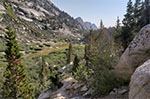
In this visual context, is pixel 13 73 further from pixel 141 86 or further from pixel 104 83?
pixel 141 86

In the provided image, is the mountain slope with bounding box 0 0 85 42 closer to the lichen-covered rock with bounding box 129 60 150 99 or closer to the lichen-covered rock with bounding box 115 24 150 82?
the lichen-covered rock with bounding box 115 24 150 82

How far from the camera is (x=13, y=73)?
19.4 m

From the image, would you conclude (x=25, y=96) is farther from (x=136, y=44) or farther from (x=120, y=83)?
(x=136, y=44)

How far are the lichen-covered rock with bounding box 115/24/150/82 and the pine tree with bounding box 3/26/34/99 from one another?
1692 centimetres

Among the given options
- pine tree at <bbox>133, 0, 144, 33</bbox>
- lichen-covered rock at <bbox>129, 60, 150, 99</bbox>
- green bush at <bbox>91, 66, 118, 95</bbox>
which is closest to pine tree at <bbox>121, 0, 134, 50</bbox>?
pine tree at <bbox>133, 0, 144, 33</bbox>

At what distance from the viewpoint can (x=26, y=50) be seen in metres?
68.8

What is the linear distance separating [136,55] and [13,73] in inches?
731

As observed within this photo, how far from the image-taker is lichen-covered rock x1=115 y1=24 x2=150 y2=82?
508cm

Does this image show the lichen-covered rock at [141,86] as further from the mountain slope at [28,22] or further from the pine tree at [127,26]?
the mountain slope at [28,22]

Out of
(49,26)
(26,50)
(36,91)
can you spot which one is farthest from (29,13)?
(36,91)

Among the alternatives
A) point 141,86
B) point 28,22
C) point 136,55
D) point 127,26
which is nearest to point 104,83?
point 136,55

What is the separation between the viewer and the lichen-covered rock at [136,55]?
5082 mm

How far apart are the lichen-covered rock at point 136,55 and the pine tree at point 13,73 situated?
16.9 metres

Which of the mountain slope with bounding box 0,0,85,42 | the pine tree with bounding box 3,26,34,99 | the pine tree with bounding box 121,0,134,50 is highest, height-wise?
the mountain slope with bounding box 0,0,85,42
